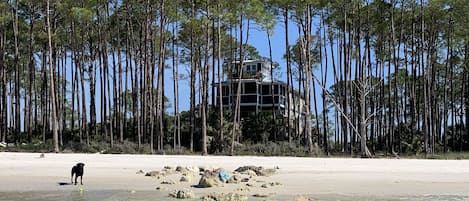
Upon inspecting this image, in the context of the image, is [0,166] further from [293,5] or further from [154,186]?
[293,5]

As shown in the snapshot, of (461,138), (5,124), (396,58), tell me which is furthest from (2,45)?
(461,138)

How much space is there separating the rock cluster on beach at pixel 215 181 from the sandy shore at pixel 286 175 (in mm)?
217

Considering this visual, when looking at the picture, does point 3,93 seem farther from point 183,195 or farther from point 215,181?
point 183,195

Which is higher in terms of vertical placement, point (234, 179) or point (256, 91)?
point (256, 91)

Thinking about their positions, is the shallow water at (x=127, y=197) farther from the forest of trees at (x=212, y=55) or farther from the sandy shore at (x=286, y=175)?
the forest of trees at (x=212, y=55)

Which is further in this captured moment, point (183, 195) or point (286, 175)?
point (286, 175)

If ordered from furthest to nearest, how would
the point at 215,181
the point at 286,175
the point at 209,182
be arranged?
the point at 286,175, the point at 215,181, the point at 209,182

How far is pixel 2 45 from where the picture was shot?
4069 cm

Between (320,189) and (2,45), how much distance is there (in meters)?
32.3

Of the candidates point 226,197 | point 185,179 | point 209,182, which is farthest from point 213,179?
point 226,197

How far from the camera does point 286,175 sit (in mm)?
18422

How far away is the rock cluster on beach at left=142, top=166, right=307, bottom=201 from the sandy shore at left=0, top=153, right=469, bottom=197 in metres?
0.22

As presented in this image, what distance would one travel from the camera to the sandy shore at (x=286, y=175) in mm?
15102

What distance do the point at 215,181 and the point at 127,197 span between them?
9.57 ft
